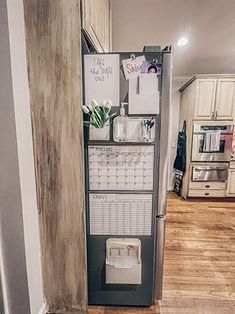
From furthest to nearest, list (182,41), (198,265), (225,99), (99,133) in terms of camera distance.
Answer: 1. (225,99)
2. (182,41)
3. (198,265)
4. (99,133)

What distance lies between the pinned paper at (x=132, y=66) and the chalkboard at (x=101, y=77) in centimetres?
6

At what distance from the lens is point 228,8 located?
6.43 ft

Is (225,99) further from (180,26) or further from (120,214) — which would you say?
(120,214)

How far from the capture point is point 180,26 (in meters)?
2.27

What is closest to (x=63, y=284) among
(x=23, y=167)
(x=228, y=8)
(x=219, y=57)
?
(x=23, y=167)

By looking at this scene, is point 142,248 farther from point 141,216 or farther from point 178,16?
point 178,16

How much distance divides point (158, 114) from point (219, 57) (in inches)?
111

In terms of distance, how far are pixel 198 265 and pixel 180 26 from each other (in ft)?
8.91

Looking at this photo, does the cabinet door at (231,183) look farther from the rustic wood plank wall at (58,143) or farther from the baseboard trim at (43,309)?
the baseboard trim at (43,309)

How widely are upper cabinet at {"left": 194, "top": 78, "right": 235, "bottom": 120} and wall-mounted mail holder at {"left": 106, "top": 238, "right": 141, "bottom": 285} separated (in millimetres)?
2830

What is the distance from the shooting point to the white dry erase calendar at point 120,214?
51.3 inches

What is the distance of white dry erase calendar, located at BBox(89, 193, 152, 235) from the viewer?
130 centimetres

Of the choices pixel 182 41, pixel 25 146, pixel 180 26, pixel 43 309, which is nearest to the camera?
pixel 25 146

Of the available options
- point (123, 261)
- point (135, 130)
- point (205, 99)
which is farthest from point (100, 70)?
point (205, 99)
